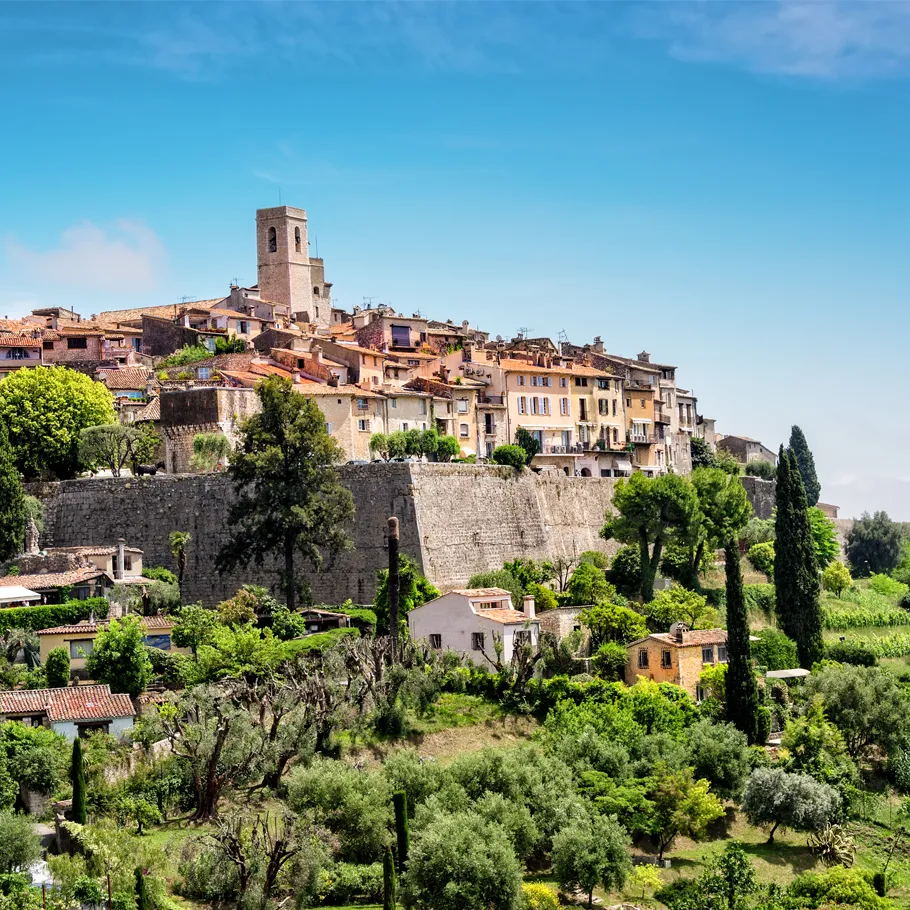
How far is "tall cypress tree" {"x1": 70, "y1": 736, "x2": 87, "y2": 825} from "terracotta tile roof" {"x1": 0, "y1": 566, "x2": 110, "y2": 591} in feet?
56.3

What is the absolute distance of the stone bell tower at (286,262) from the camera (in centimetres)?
11019

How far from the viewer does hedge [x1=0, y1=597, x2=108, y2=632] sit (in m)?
52.8

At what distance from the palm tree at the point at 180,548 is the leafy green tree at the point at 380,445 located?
11205 mm

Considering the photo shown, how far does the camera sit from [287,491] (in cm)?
5853

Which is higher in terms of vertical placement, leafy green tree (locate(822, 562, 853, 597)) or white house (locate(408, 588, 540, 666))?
leafy green tree (locate(822, 562, 853, 597))

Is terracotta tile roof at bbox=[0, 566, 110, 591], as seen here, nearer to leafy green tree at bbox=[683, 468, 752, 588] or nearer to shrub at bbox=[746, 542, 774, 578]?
leafy green tree at bbox=[683, 468, 752, 588]

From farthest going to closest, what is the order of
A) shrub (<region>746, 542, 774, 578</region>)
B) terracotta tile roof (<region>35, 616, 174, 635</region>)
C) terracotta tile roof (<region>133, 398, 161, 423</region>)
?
shrub (<region>746, 542, 774, 578</region>) < terracotta tile roof (<region>133, 398, 161, 423</region>) < terracotta tile roof (<region>35, 616, 174, 635</region>)

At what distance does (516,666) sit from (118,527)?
63.1 ft

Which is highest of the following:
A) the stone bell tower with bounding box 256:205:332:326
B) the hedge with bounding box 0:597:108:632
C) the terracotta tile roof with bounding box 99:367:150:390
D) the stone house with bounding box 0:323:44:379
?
the stone bell tower with bounding box 256:205:332:326

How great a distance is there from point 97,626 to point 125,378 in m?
30.8

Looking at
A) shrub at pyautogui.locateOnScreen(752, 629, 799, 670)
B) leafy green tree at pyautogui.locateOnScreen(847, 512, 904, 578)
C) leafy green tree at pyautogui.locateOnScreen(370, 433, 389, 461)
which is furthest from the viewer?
leafy green tree at pyautogui.locateOnScreen(847, 512, 904, 578)

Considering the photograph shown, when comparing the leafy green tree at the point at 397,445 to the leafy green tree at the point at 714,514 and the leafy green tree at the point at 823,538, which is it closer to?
the leafy green tree at the point at 714,514

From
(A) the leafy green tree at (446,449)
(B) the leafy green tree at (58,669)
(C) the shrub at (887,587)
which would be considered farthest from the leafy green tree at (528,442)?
(B) the leafy green tree at (58,669)

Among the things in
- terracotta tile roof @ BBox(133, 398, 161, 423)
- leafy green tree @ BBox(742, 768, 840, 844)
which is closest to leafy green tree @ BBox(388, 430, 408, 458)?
terracotta tile roof @ BBox(133, 398, 161, 423)
